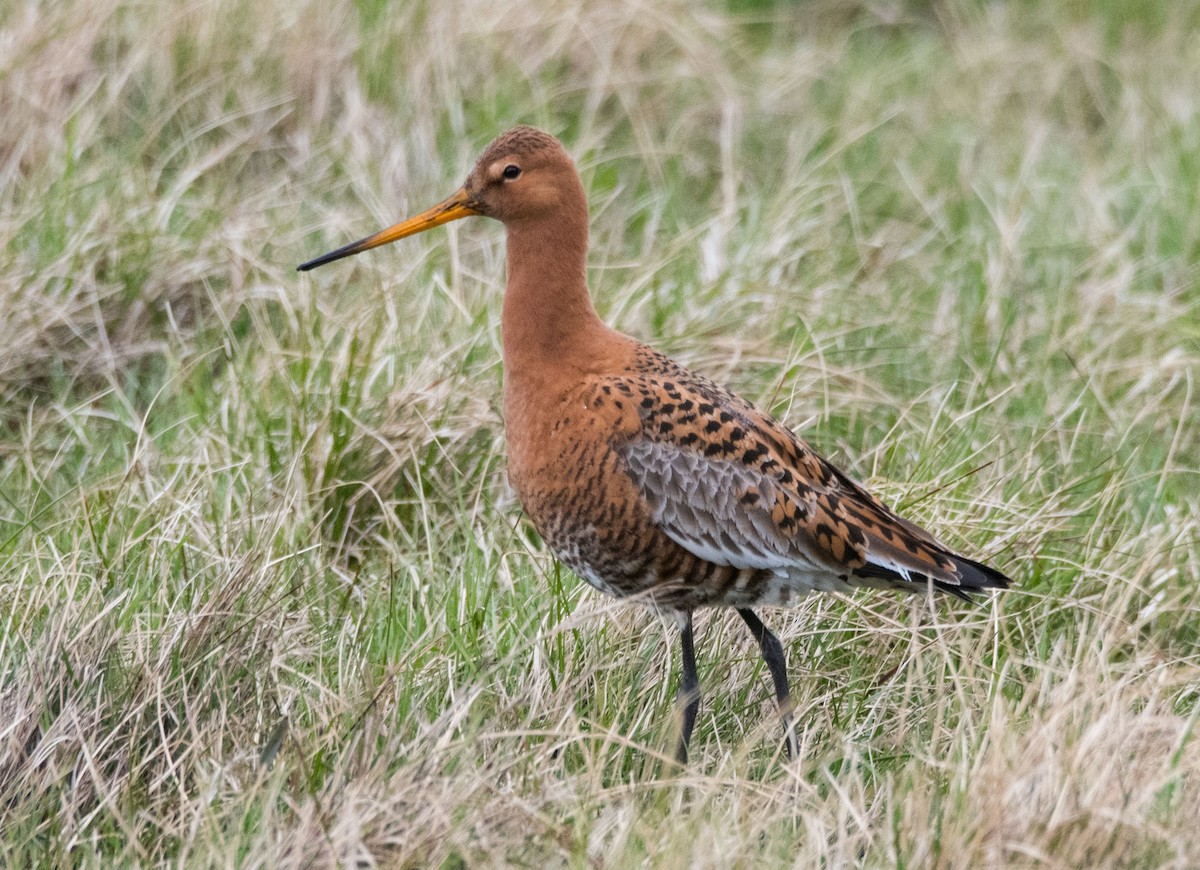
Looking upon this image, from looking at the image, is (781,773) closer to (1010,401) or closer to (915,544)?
(915,544)

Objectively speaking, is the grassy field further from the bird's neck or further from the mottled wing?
the bird's neck

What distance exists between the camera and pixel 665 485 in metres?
4.16

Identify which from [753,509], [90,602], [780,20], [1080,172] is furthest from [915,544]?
[780,20]

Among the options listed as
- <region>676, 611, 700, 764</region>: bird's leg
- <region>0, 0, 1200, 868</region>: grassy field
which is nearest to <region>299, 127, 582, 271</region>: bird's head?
<region>0, 0, 1200, 868</region>: grassy field

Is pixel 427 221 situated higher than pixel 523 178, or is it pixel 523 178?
pixel 523 178

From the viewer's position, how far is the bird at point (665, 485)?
13.6 feet

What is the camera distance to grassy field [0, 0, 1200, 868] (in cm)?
363

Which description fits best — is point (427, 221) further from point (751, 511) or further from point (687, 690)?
point (687, 690)

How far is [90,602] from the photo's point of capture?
4.10 m

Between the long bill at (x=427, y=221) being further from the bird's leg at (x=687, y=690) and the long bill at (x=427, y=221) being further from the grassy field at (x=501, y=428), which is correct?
the bird's leg at (x=687, y=690)

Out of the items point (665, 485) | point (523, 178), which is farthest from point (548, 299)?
point (665, 485)

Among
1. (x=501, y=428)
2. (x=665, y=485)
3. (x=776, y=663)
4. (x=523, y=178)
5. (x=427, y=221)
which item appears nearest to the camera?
(x=665, y=485)

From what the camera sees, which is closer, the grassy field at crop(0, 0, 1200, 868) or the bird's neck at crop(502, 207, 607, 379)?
the grassy field at crop(0, 0, 1200, 868)

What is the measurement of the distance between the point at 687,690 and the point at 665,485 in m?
0.49
